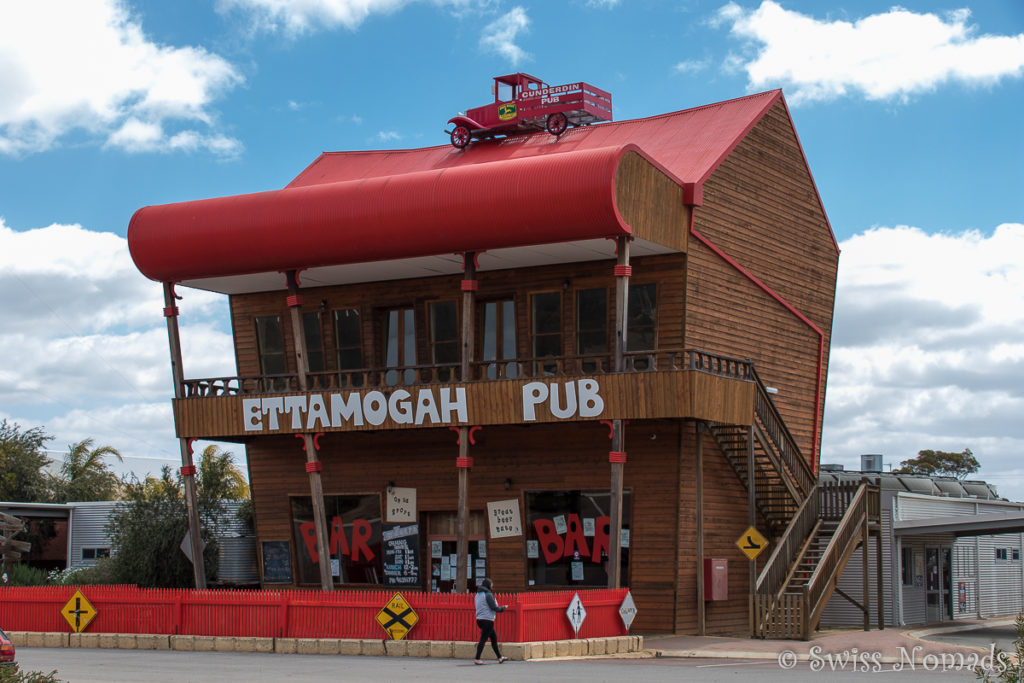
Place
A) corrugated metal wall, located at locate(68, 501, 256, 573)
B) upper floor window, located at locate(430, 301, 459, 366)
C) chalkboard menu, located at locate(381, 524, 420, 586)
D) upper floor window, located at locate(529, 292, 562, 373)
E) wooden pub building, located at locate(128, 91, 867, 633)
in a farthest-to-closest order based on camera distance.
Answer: corrugated metal wall, located at locate(68, 501, 256, 573), chalkboard menu, located at locate(381, 524, 420, 586), upper floor window, located at locate(430, 301, 459, 366), upper floor window, located at locate(529, 292, 562, 373), wooden pub building, located at locate(128, 91, 867, 633)

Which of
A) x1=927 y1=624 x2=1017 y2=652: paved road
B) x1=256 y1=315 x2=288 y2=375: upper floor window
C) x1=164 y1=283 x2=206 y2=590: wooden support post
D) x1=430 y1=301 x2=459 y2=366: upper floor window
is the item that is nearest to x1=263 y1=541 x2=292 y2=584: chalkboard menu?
x1=164 y1=283 x2=206 y2=590: wooden support post

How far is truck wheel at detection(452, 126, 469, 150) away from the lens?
37.4 metres

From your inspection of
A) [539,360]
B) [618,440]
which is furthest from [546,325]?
[618,440]

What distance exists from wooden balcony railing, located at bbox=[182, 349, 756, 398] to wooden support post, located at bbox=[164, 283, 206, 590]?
0.43m

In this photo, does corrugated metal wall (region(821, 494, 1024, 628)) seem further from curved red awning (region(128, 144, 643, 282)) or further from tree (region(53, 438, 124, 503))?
tree (region(53, 438, 124, 503))

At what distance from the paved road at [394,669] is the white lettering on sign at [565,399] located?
6.03 m

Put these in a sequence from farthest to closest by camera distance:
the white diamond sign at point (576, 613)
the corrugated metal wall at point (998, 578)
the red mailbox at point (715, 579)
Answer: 1. the corrugated metal wall at point (998, 578)
2. the red mailbox at point (715, 579)
3. the white diamond sign at point (576, 613)

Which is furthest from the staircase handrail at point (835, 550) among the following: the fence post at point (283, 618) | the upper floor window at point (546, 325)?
the fence post at point (283, 618)

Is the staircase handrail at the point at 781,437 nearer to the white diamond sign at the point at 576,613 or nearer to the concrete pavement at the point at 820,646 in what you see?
the concrete pavement at the point at 820,646

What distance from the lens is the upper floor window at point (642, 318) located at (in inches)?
1174

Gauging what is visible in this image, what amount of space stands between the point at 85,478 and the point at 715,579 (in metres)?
36.7

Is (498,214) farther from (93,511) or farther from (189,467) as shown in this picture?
(93,511)

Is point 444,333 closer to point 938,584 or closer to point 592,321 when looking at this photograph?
point 592,321

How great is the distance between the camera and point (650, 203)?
2783cm
